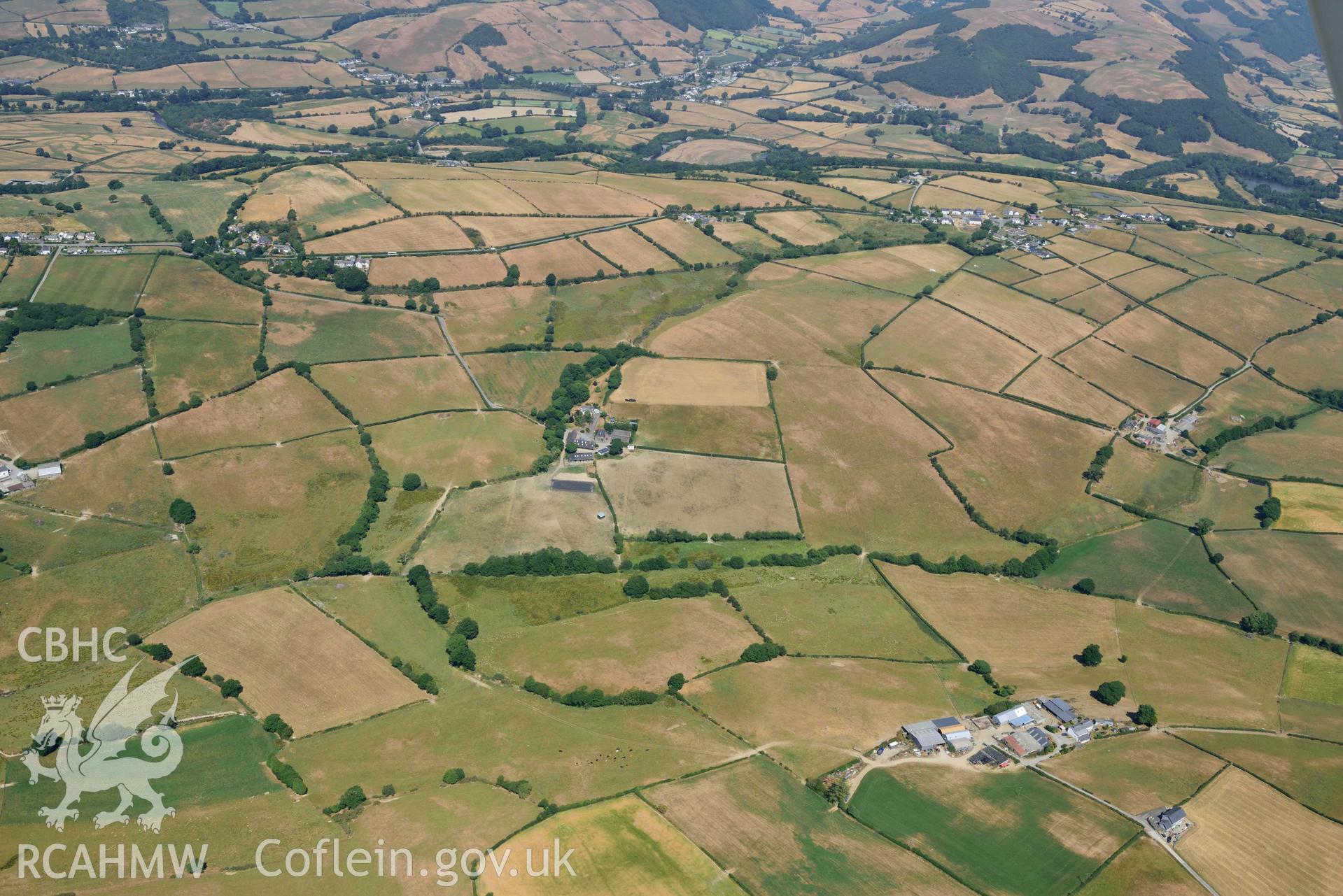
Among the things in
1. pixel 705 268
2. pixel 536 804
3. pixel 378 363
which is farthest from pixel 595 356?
pixel 536 804

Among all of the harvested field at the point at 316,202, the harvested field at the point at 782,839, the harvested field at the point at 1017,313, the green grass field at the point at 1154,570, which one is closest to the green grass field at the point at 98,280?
the harvested field at the point at 316,202

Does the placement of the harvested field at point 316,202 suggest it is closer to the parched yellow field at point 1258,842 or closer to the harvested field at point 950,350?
the harvested field at point 950,350

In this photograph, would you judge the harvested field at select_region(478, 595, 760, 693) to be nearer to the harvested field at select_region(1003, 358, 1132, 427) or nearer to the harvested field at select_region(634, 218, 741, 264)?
the harvested field at select_region(1003, 358, 1132, 427)

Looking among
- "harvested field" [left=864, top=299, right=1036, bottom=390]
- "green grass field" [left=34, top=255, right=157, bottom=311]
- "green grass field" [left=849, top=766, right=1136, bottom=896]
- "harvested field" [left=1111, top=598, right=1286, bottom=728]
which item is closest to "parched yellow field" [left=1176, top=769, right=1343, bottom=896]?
"green grass field" [left=849, top=766, right=1136, bottom=896]

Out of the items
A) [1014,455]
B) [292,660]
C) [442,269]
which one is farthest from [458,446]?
[1014,455]

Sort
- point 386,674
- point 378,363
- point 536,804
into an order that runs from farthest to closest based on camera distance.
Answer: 1. point 378,363
2. point 386,674
3. point 536,804

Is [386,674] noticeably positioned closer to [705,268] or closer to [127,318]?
[127,318]
